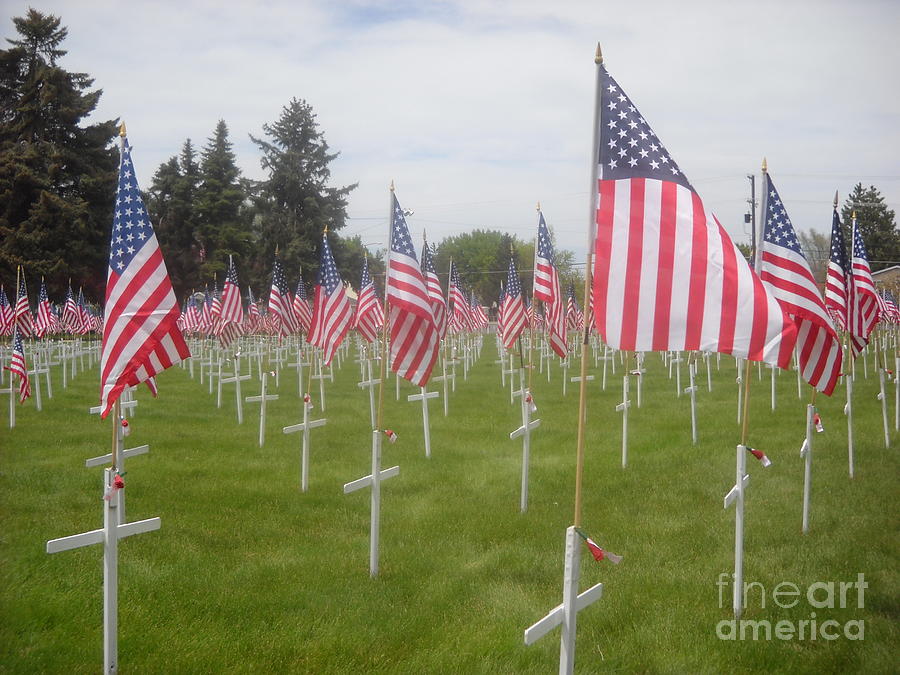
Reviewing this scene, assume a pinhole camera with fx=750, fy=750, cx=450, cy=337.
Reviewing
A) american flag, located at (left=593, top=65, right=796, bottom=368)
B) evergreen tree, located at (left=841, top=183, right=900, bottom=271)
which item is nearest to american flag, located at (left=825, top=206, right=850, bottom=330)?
american flag, located at (left=593, top=65, right=796, bottom=368)

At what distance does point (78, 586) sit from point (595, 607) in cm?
521

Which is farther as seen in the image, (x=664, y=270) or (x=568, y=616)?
(x=664, y=270)

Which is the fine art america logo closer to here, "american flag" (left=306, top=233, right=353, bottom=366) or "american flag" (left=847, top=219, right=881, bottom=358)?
"american flag" (left=847, top=219, right=881, bottom=358)

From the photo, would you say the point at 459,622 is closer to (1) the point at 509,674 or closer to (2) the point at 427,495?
(1) the point at 509,674

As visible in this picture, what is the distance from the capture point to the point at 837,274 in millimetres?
11547

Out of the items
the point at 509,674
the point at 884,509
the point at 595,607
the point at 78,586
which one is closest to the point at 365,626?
the point at 509,674

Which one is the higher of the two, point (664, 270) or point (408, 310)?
→ point (664, 270)

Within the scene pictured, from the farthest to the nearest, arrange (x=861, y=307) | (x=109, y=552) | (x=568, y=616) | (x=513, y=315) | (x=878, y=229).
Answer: (x=878, y=229) → (x=513, y=315) → (x=861, y=307) → (x=109, y=552) → (x=568, y=616)

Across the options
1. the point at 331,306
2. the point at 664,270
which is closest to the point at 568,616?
the point at 664,270

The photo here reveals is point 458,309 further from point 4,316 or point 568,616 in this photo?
point 568,616

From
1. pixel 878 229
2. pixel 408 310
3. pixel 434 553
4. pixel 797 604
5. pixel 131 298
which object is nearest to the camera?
pixel 131 298

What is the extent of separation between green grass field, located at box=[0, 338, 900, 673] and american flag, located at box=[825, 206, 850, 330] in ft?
9.36

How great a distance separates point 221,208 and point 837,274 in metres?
53.6

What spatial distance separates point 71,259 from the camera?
4184 cm
